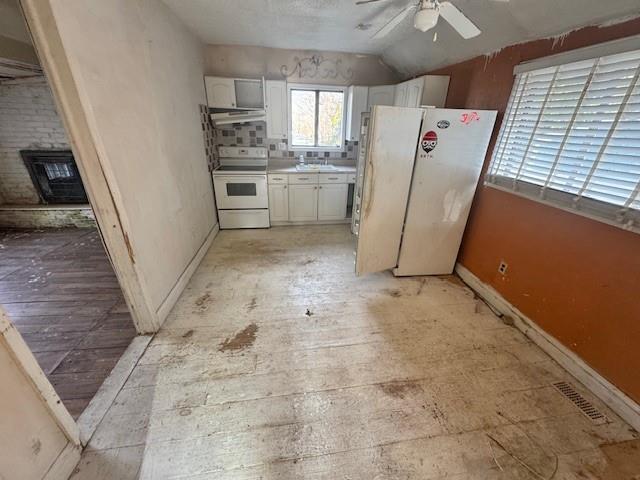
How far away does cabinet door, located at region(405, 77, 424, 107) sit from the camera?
3053 mm

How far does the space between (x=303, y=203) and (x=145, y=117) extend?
229 centimetres

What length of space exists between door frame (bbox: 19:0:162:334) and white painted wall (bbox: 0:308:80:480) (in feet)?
2.65

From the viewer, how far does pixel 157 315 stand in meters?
2.03

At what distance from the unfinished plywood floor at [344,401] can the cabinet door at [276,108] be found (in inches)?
102

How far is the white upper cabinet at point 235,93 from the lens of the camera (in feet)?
11.5

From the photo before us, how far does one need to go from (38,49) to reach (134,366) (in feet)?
6.09

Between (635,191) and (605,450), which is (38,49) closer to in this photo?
(635,191)

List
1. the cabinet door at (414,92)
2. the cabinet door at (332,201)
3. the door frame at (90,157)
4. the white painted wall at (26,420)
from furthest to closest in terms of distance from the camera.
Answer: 1. the cabinet door at (332,201)
2. the cabinet door at (414,92)
3. the door frame at (90,157)
4. the white painted wall at (26,420)

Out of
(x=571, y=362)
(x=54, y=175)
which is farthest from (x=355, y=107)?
(x=54, y=175)

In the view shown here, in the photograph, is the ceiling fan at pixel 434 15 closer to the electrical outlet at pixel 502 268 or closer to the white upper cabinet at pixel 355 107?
the electrical outlet at pixel 502 268

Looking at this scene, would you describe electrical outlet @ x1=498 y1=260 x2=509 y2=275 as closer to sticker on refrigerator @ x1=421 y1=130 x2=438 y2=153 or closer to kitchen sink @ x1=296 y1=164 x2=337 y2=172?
sticker on refrigerator @ x1=421 y1=130 x2=438 y2=153

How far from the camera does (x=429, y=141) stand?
228 centimetres

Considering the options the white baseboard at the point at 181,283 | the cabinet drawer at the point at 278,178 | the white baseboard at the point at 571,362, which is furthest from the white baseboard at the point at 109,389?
the white baseboard at the point at 571,362

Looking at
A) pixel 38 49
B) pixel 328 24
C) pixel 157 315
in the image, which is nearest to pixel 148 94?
pixel 38 49
